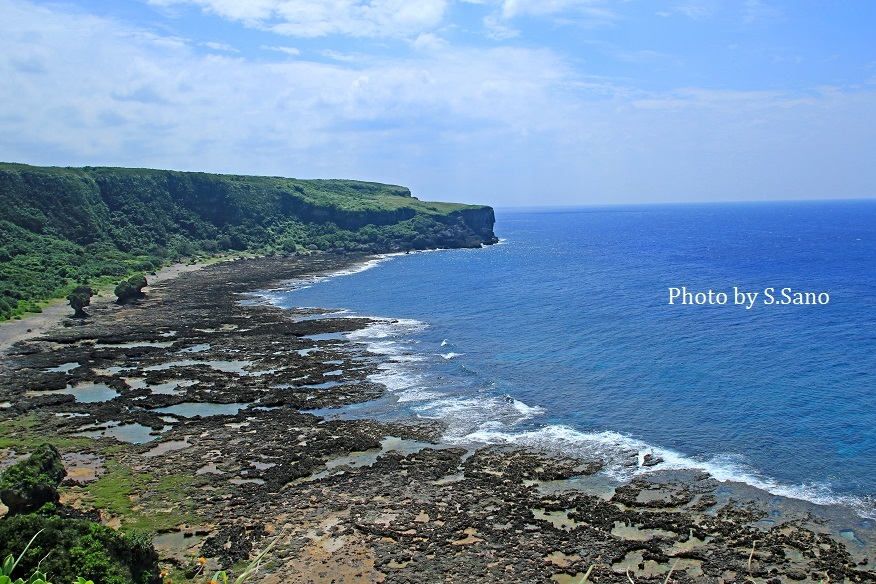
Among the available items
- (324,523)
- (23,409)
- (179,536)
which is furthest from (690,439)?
(23,409)

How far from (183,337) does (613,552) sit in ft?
196

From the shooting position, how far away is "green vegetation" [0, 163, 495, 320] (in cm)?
11356

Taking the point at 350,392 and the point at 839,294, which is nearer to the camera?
the point at 350,392

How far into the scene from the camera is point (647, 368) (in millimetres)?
60562

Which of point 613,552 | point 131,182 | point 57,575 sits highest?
point 131,182

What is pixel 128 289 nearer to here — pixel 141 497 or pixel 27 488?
pixel 141 497

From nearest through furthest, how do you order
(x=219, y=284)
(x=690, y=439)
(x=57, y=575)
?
(x=57, y=575) < (x=690, y=439) < (x=219, y=284)

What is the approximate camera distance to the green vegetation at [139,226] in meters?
114

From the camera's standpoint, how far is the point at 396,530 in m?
33.2

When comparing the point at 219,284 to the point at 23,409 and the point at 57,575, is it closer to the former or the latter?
the point at 23,409

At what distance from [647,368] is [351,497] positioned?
3397 cm

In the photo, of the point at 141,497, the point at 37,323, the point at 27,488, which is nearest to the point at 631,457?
the point at 141,497

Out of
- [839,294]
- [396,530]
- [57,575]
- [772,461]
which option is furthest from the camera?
[839,294]

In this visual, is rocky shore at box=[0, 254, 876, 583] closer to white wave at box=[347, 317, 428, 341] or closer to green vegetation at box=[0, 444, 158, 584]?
green vegetation at box=[0, 444, 158, 584]
